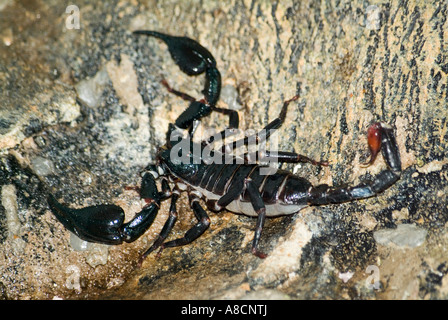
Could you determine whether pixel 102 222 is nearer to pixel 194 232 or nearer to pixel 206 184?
pixel 194 232

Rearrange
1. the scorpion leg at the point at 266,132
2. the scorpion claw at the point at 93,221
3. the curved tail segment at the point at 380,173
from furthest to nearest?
the scorpion leg at the point at 266,132, the scorpion claw at the point at 93,221, the curved tail segment at the point at 380,173

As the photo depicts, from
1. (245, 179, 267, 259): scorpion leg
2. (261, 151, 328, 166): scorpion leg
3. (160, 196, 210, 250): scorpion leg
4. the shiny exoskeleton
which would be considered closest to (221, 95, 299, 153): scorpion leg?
the shiny exoskeleton

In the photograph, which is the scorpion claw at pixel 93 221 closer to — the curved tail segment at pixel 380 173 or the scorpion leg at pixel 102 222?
the scorpion leg at pixel 102 222

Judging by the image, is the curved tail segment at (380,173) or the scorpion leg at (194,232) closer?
the curved tail segment at (380,173)

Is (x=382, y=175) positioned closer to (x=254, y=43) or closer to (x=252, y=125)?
(x=252, y=125)

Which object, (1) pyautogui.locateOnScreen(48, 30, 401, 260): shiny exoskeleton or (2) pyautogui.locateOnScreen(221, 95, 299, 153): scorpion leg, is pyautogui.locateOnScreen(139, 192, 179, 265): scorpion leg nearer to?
(1) pyautogui.locateOnScreen(48, 30, 401, 260): shiny exoskeleton

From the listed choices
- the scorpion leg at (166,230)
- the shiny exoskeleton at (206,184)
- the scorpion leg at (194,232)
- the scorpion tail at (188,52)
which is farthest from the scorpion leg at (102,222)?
the scorpion tail at (188,52)

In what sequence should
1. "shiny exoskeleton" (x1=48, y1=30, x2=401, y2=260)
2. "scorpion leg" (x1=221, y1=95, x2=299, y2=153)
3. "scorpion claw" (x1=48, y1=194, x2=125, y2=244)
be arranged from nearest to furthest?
"shiny exoskeleton" (x1=48, y1=30, x2=401, y2=260) < "scorpion claw" (x1=48, y1=194, x2=125, y2=244) < "scorpion leg" (x1=221, y1=95, x2=299, y2=153)

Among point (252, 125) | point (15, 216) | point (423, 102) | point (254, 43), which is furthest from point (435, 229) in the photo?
point (15, 216)
